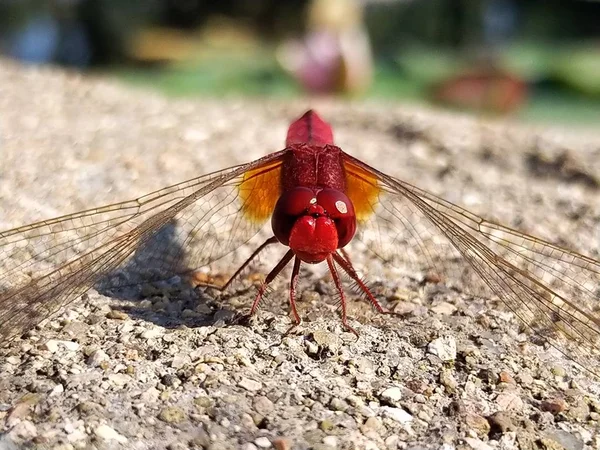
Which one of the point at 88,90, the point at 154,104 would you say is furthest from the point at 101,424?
the point at 88,90

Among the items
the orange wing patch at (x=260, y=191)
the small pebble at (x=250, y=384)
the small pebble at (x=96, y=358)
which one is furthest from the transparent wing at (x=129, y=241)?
the small pebble at (x=250, y=384)

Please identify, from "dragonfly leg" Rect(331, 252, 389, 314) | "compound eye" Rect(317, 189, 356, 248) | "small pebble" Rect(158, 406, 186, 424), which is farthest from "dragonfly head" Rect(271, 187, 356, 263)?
"small pebble" Rect(158, 406, 186, 424)

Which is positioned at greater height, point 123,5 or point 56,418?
point 123,5

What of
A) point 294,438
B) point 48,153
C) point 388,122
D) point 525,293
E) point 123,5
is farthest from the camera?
point 123,5

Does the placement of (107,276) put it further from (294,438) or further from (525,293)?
(525,293)

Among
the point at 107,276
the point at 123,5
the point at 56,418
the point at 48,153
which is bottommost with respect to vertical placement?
the point at 56,418

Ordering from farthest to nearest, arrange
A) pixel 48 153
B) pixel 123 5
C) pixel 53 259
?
pixel 123 5 → pixel 48 153 → pixel 53 259

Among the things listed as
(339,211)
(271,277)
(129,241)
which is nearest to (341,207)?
(339,211)

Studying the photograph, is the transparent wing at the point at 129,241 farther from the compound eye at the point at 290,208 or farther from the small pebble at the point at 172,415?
the small pebble at the point at 172,415
